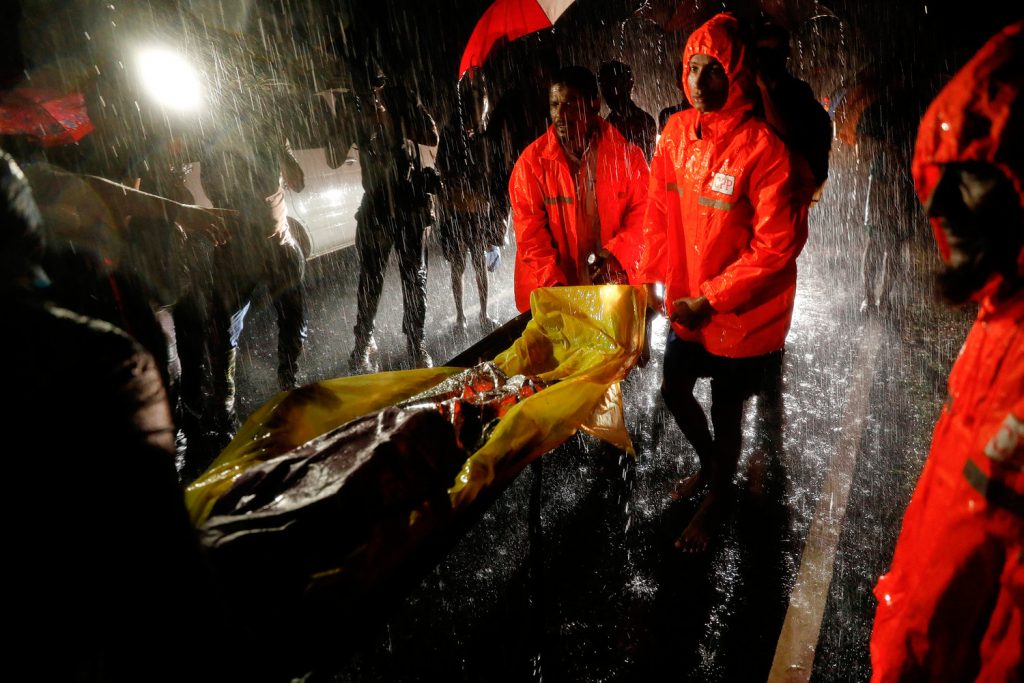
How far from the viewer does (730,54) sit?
230 centimetres

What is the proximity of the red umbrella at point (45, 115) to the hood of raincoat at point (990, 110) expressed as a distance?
13.6ft

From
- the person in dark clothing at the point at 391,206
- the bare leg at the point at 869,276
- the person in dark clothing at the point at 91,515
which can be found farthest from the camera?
the bare leg at the point at 869,276

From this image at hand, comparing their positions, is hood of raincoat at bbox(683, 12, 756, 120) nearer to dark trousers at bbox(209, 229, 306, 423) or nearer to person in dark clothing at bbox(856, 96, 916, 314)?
dark trousers at bbox(209, 229, 306, 423)

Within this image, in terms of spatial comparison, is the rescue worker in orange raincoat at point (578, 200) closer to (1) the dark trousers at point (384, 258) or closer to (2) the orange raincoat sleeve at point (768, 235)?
(2) the orange raincoat sleeve at point (768, 235)

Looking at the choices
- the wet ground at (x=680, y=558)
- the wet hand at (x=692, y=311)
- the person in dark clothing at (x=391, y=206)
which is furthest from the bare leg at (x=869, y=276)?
the person in dark clothing at (x=391, y=206)

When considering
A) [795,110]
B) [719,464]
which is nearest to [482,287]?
[795,110]

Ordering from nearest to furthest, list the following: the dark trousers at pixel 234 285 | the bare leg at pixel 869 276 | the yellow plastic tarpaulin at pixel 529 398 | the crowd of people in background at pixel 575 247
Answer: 1. the crowd of people in background at pixel 575 247
2. the yellow plastic tarpaulin at pixel 529 398
3. the dark trousers at pixel 234 285
4. the bare leg at pixel 869 276

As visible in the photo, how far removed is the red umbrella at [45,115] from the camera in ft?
9.50

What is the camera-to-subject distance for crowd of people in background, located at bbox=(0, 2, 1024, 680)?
97 cm

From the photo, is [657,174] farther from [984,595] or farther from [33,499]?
[33,499]

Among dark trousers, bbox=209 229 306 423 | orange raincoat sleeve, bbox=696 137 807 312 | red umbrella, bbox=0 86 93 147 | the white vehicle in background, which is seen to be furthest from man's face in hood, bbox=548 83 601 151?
the white vehicle in background

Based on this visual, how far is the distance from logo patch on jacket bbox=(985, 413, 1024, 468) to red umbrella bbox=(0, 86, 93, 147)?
439 centimetres

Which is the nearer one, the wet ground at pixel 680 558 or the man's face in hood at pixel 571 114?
the wet ground at pixel 680 558

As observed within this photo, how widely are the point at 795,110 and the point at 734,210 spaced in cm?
118
